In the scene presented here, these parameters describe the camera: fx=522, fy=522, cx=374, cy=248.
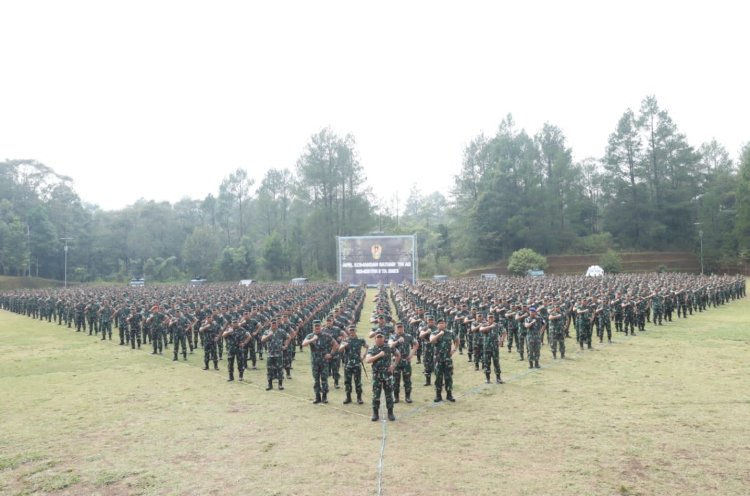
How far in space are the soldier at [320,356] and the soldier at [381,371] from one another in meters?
1.68

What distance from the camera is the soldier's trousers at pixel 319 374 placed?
11.0 m

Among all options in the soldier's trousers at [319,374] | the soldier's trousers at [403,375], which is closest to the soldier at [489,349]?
the soldier's trousers at [403,375]

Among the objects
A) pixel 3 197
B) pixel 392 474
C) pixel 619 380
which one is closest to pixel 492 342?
pixel 619 380

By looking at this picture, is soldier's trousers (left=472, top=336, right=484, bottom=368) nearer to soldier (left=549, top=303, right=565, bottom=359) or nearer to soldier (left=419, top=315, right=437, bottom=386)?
soldier (left=419, top=315, right=437, bottom=386)

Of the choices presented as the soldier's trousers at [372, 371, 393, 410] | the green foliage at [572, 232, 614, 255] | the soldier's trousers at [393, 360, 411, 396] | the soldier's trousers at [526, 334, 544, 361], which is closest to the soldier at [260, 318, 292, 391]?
the soldier's trousers at [393, 360, 411, 396]

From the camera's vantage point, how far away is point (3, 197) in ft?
257

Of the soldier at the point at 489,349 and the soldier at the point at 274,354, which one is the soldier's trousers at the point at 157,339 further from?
the soldier at the point at 489,349

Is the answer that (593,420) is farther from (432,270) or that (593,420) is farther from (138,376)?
(432,270)

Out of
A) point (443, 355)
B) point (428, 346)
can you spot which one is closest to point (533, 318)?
point (428, 346)

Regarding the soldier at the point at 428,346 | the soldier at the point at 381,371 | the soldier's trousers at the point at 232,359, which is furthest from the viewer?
the soldier's trousers at the point at 232,359

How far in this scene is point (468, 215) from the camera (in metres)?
68.7

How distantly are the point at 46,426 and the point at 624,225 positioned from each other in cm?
6947

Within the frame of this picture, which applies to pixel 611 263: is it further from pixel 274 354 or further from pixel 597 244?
pixel 274 354

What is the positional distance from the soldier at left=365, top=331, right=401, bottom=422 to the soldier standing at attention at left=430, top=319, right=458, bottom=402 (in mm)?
1234
